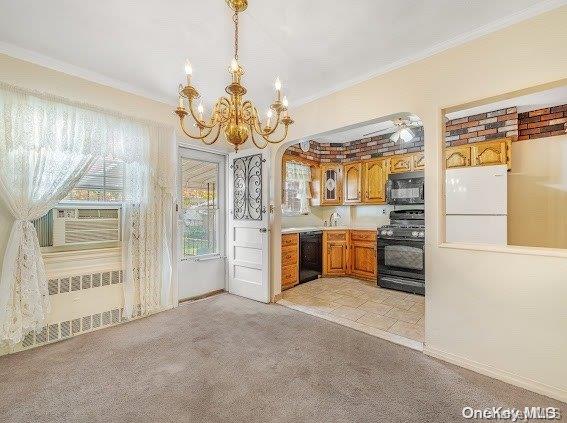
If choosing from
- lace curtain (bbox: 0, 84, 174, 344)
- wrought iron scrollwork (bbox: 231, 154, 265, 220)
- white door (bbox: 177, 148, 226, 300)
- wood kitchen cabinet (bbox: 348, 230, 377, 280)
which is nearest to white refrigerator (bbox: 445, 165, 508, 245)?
wood kitchen cabinet (bbox: 348, 230, 377, 280)

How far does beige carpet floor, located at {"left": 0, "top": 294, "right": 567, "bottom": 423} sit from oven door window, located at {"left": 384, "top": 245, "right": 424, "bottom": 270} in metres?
1.83

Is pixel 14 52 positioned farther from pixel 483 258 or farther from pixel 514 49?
pixel 483 258

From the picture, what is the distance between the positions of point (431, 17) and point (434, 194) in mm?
1377

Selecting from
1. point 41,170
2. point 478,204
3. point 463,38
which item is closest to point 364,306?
point 478,204

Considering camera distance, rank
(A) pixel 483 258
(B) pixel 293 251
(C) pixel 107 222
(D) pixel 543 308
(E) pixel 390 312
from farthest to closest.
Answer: (B) pixel 293 251 < (E) pixel 390 312 < (C) pixel 107 222 < (A) pixel 483 258 < (D) pixel 543 308

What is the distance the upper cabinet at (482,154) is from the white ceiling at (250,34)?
1841mm

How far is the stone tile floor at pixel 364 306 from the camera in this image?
9.05 ft

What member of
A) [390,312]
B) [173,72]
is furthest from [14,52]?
[390,312]

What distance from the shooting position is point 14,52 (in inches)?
90.1

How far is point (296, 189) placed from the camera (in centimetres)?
533

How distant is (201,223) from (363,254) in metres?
2.95

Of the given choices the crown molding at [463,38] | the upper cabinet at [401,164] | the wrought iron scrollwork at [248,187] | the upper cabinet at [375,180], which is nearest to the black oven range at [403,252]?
the upper cabinet at [375,180]

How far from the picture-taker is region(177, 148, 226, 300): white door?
3.66m

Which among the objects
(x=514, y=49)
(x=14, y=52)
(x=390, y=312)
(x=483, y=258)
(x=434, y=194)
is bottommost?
(x=390, y=312)
